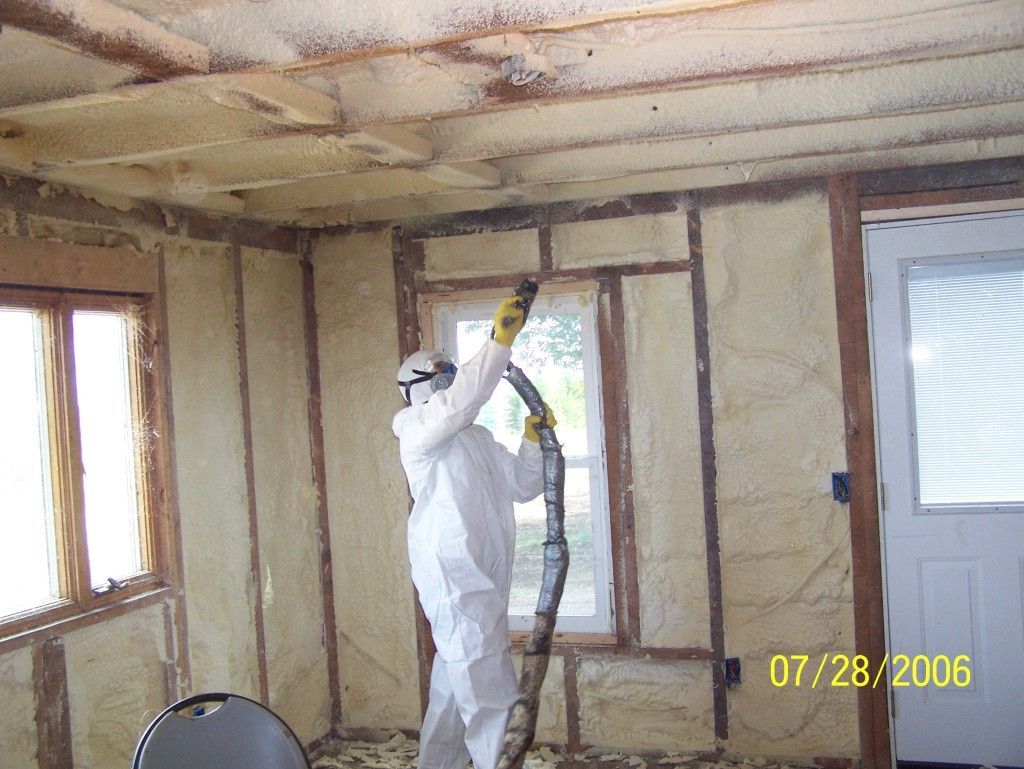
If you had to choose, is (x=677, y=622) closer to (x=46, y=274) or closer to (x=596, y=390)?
(x=596, y=390)

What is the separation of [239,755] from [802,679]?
233 centimetres

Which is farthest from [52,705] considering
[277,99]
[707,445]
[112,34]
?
[707,445]

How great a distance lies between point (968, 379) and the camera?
11.4ft

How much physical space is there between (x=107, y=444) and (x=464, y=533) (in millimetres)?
1229

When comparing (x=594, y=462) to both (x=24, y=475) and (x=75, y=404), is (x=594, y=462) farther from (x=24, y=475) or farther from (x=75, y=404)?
(x=24, y=475)

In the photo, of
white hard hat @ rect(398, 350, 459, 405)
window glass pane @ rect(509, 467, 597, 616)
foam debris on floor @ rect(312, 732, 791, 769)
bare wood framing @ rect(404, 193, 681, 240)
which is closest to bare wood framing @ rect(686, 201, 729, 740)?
bare wood framing @ rect(404, 193, 681, 240)

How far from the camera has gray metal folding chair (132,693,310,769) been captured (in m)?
2.07

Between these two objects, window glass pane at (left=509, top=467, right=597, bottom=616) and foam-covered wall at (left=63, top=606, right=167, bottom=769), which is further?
window glass pane at (left=509, top=467, right=597, bottom=616)

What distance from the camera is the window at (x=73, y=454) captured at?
274cm

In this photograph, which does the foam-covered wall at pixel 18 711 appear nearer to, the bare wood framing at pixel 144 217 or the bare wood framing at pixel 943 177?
the bare wood framing at pixel 144 217

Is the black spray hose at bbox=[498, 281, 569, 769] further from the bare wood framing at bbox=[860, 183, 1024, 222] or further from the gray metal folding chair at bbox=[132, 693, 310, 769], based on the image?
the bare wood framing at bbox=[860, 183, 1024, 222]

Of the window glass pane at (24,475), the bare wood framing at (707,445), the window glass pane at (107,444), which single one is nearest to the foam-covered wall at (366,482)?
the window glass pane at (107,444)

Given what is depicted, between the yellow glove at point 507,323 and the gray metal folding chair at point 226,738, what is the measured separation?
56.1 inches

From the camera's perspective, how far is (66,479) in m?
2.88
